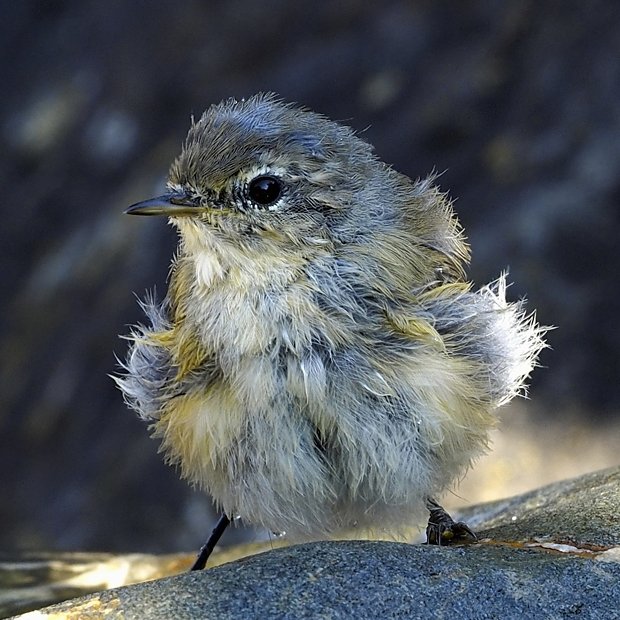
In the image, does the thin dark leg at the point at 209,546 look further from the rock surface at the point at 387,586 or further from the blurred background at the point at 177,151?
the blurred background at the point at 177,151

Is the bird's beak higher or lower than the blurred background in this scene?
lower

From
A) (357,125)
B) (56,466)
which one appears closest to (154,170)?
(357,125)

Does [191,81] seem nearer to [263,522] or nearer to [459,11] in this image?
[459,11]

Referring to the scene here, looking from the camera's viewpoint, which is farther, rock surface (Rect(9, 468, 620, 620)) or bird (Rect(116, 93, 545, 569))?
bird (Rect(116, 93, 545, 569))

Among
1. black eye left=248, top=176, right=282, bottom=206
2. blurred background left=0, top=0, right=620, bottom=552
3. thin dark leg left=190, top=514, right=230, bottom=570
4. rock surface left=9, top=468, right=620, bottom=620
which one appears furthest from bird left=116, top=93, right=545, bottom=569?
blurred background left=0, top=0, right=620, bottom=552

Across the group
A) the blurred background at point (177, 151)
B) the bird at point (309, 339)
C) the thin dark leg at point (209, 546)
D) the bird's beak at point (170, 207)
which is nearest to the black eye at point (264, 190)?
the bird at point (309, 339)

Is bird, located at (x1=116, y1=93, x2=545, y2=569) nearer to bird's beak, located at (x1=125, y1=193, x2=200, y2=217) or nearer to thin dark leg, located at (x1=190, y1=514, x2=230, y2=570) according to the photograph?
bird's beak, located at (x1=125, y1=193, x2=200, y2=217)
